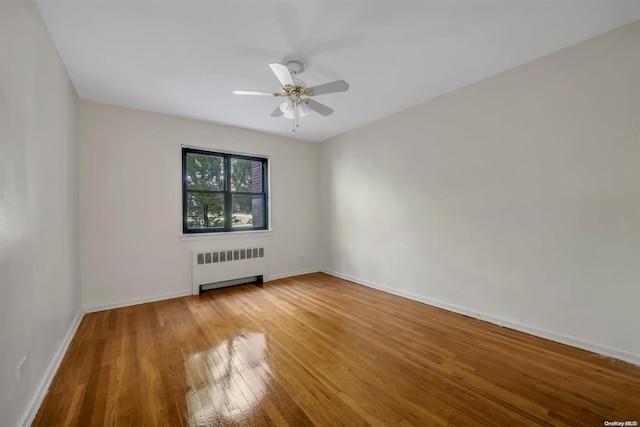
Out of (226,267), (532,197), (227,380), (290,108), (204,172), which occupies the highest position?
(290,108)

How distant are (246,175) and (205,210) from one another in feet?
3.16

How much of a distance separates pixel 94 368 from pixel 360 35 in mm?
3491

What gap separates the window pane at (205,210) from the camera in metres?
4.06

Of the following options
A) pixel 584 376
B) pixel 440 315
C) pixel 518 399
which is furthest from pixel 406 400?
pixel 440 315

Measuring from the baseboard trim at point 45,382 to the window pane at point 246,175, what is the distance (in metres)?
2.76

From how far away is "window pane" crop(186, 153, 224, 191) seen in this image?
4.07m

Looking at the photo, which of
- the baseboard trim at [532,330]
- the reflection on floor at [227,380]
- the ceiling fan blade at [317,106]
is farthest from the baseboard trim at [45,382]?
the baseboard trim at [532,330]

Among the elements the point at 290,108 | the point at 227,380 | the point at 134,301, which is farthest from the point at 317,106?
the point at 134,301

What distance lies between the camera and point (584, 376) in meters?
1.89

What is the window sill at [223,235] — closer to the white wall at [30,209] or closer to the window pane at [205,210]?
the window pane at [205,210]

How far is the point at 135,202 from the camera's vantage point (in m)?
→ 3.53

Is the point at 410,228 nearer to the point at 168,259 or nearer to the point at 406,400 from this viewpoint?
the point at 406,400

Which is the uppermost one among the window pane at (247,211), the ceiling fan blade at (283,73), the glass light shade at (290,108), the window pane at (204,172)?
the ceiling fan blade at (283,73)

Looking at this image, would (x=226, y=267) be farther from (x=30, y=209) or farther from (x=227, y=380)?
(x=30, y=209)
